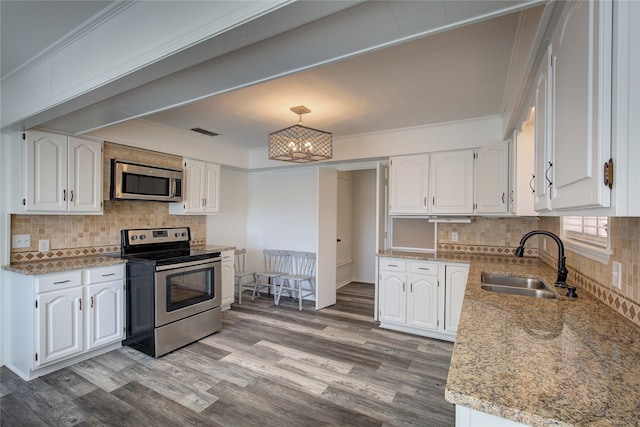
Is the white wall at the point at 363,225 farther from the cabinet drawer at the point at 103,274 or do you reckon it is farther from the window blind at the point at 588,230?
the cabinet drawer at the point at 103,274

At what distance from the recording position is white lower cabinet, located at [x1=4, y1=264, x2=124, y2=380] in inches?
98.0

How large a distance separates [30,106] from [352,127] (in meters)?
2.92

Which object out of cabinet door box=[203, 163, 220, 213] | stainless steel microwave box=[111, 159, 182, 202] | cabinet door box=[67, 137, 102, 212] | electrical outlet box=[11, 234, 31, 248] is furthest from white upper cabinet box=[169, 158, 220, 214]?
electrical outlet box=[11, 234, 31, 248]

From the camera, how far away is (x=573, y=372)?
0.91 metres

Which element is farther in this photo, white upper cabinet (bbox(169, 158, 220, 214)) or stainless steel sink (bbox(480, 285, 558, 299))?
white upper cabinet (bbox(169, 158, 220, 214))

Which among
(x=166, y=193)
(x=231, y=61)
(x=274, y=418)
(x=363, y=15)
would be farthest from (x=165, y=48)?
(x=166, y=193)

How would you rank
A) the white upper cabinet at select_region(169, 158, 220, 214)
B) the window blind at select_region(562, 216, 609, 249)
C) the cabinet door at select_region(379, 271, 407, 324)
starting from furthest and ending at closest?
the white upper cabinet at select_region(169, 158, 220, 214), the cabinet door at select_region(379, 271, 407, 324), the window blind at select_region(562, 216, 609, 249)

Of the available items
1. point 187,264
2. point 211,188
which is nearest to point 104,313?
point 187,264

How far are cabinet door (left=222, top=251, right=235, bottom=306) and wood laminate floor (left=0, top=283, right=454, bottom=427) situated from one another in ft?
2.69

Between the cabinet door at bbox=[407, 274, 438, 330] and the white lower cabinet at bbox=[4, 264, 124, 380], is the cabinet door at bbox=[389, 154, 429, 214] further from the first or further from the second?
the white lower cabinet at bbox=[4, 264, 124, 380]

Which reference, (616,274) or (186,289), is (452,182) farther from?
(186,289)

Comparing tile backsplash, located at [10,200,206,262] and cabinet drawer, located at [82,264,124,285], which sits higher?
tile backsplash, located at [10,200,206,262]

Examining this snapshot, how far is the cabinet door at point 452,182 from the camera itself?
3441 mm

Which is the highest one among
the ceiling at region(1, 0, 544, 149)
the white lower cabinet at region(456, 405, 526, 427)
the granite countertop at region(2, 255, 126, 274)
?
the ceiling at region(1, 0, 544, 149)
